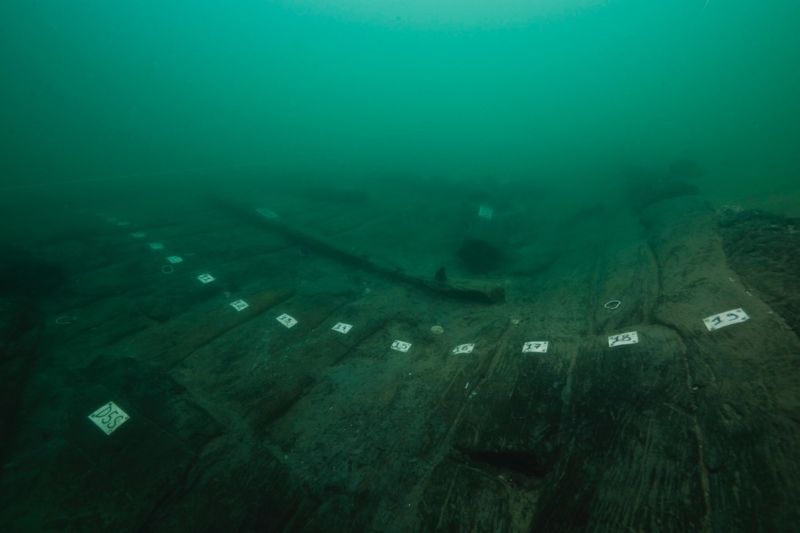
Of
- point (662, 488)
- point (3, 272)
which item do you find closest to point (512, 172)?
point (662, 488)

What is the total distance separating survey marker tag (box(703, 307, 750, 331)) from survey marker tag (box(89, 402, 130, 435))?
5.63 meters

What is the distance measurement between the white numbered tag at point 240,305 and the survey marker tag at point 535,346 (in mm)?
3998

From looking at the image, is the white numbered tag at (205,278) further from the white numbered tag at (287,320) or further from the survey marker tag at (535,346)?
the survey marker tag at (535,346)

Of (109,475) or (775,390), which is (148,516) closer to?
(109,475)

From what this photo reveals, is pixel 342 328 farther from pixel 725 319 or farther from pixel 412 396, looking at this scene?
pixel 725 319

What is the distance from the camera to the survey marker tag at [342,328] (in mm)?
4509

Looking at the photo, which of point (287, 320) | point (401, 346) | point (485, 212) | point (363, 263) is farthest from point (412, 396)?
point (485, 212)

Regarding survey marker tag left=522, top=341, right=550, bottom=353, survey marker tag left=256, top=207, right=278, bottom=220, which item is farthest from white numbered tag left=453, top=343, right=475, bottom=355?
survey marker tag left=256, top=207, right=278, bottom=220

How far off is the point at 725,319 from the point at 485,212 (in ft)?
20.7

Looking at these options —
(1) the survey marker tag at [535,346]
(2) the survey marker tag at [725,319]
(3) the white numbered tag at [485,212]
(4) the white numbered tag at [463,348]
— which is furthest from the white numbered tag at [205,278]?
(2) the survey marker tag at [725,319]

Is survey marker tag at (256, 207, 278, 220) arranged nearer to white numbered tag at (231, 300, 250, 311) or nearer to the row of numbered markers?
white numbered tag at (231, 300, 250, 311)

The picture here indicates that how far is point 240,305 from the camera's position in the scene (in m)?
4.91

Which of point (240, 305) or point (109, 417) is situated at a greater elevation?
point (109, 417)

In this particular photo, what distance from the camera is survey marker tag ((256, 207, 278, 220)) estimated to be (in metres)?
8.27
